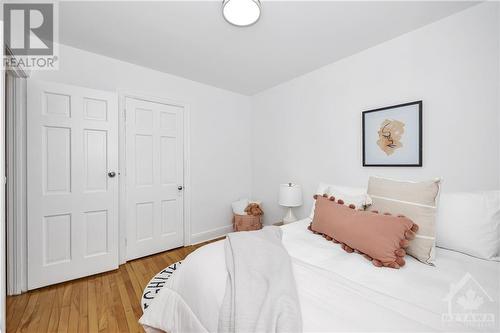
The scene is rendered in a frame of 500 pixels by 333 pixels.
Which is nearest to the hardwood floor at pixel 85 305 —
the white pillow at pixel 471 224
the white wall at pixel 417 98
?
the white wall at pixel 417 98

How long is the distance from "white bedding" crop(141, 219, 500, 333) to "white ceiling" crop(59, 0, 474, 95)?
1.79 m

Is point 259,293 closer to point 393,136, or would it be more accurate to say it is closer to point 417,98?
point 393,136

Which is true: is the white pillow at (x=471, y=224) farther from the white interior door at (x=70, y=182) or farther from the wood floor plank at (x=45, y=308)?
the white interior door at (x=70, y=182)

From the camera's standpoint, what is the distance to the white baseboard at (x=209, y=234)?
10.4 ft

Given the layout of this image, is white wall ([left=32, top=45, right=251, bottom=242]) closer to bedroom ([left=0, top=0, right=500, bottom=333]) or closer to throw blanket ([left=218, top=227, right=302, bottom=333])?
bedroom ([left=0, top=0, right=500, bottom=333])

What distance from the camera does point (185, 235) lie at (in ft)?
A: 10.0

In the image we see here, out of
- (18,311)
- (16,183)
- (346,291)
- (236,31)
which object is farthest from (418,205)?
(16,183)

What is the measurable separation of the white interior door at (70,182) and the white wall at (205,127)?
0.32 m

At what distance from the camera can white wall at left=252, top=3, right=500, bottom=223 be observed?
160 cm

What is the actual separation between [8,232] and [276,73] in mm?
3216

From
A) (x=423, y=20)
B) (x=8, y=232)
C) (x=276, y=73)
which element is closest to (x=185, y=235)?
(x=8, y=232)

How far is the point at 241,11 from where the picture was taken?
1.63m

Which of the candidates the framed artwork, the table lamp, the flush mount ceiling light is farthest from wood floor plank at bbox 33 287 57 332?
the framed artwork

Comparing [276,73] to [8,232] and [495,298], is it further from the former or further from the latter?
[8,232]
